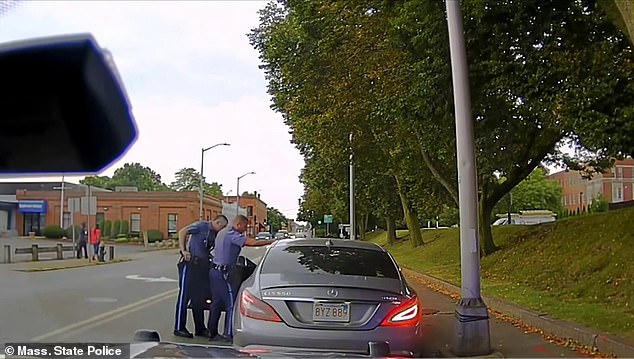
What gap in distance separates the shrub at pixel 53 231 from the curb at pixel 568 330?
29710mm

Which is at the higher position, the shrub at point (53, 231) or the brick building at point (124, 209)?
the brick building at point (124, 209)

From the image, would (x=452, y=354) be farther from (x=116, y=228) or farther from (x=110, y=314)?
(x=116, y=228)

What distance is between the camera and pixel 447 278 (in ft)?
66.5

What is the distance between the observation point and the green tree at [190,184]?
5075 cm

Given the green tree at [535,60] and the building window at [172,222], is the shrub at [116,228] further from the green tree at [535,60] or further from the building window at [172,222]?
the green tree at [535,60]

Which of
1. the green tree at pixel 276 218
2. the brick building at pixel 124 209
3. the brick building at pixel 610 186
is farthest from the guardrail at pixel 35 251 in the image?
the brick building at pixel 610 186

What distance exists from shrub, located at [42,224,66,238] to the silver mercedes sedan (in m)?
33.7

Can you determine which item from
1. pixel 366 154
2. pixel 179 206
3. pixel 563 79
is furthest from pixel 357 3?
pixel 179 206

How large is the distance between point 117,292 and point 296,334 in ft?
35.7

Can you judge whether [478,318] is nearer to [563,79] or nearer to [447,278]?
[563,79]

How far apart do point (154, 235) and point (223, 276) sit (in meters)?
36.6

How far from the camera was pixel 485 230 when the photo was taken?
80.5ft

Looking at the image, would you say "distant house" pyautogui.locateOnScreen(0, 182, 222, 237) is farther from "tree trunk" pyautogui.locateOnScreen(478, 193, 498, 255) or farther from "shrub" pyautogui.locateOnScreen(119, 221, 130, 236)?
"tree trunk" pyautogui.locateOnScreen(478, 193, 498, 255)

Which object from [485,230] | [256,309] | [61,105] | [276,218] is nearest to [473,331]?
[256,309]
